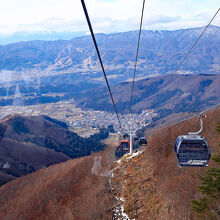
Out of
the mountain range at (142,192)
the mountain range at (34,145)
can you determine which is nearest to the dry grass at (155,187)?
the mountain range at (142,192)

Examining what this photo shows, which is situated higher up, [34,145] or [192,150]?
[192,150]

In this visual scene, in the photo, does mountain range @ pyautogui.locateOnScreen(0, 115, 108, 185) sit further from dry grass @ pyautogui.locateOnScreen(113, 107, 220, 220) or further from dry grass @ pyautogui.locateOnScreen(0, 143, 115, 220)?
dry grass @ pyautogui.locateOnScreen(113, 107, 220, 220)

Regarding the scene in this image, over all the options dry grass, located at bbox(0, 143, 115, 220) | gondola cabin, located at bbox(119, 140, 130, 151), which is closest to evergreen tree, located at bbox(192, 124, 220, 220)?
gondola cabin, located at bbox(119, 140, 130, 151)

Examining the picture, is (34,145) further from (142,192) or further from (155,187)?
(155,187)

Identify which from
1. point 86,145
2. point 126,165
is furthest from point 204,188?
point 86,145

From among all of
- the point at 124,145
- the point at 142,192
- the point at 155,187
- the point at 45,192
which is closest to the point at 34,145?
the point at 45,192

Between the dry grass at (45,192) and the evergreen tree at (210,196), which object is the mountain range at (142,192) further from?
the dry grass at (45,192)

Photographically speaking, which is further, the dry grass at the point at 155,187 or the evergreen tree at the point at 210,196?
the dry grass at the point at 155,187

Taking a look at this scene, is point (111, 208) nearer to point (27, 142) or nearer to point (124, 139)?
point (124, 139)

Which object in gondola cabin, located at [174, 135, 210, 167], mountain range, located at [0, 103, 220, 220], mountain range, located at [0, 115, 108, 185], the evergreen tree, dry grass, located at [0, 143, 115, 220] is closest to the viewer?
gondola cabin, located at [174, 135, 210, 167]
